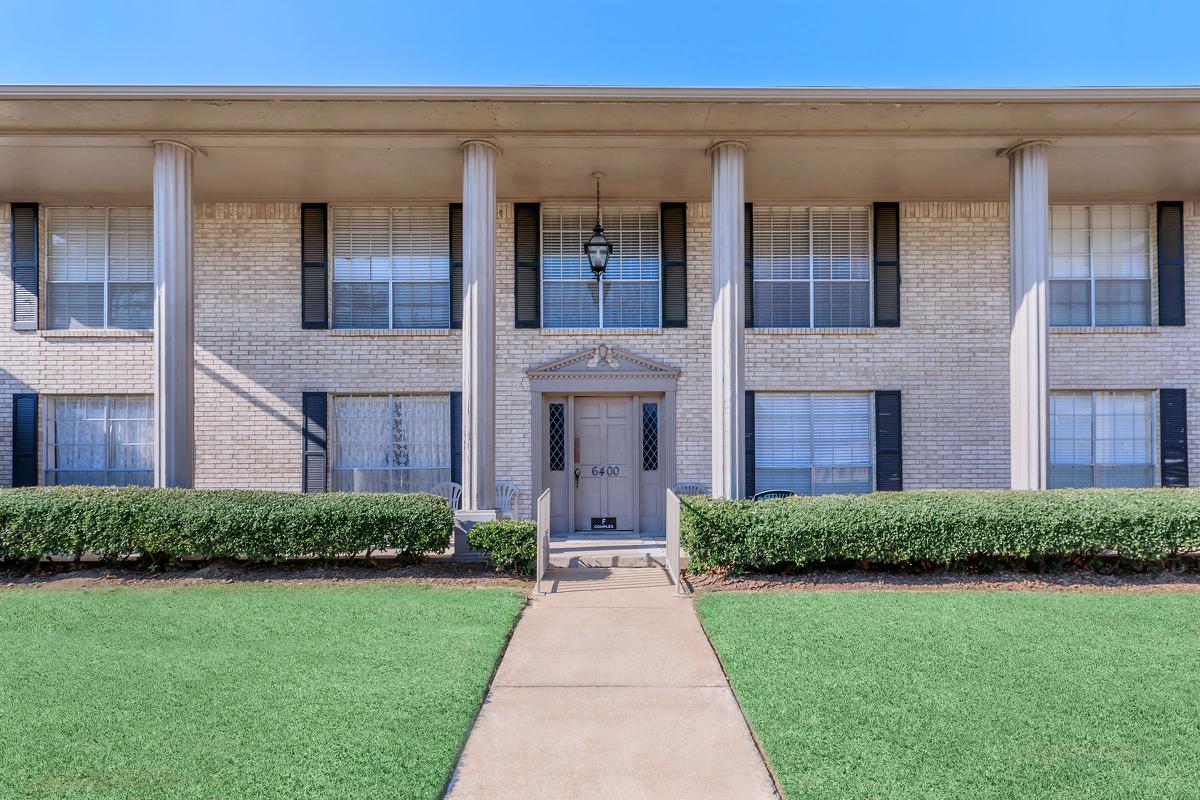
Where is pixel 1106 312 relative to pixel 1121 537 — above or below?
above

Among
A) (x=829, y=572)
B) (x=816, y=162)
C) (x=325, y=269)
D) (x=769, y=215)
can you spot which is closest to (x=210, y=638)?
(x=829, y=572)

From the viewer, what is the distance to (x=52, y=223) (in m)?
11.0

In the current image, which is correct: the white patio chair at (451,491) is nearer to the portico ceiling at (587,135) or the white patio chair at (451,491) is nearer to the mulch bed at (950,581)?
the mulch bed at (950,581)

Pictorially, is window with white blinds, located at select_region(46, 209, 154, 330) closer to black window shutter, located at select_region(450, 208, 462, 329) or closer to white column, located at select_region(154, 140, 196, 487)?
white column, located at select_region(154, 140, 196, 487)

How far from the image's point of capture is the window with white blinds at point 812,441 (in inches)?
436

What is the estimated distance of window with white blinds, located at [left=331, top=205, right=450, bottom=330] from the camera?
36.4ft

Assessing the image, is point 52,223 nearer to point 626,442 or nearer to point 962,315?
point 626,442

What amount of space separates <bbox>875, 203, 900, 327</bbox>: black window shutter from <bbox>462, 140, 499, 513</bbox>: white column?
6.10 metres

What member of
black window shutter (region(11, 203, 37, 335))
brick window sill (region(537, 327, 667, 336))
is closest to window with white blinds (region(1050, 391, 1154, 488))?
brick window sill (region(537, 327, 667, 336))

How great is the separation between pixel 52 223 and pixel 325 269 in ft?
14.0

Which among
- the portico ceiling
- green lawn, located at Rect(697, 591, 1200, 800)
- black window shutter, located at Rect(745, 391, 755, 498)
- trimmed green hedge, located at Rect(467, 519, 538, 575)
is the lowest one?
green lawn, located at Rect(697, 591, 1200, 800)

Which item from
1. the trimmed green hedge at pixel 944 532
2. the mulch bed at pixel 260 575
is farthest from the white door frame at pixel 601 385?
the trimmed green hedge at pixel 944 532

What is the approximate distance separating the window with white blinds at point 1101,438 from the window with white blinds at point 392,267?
972cm

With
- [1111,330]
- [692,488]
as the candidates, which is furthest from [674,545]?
[1111,330]
